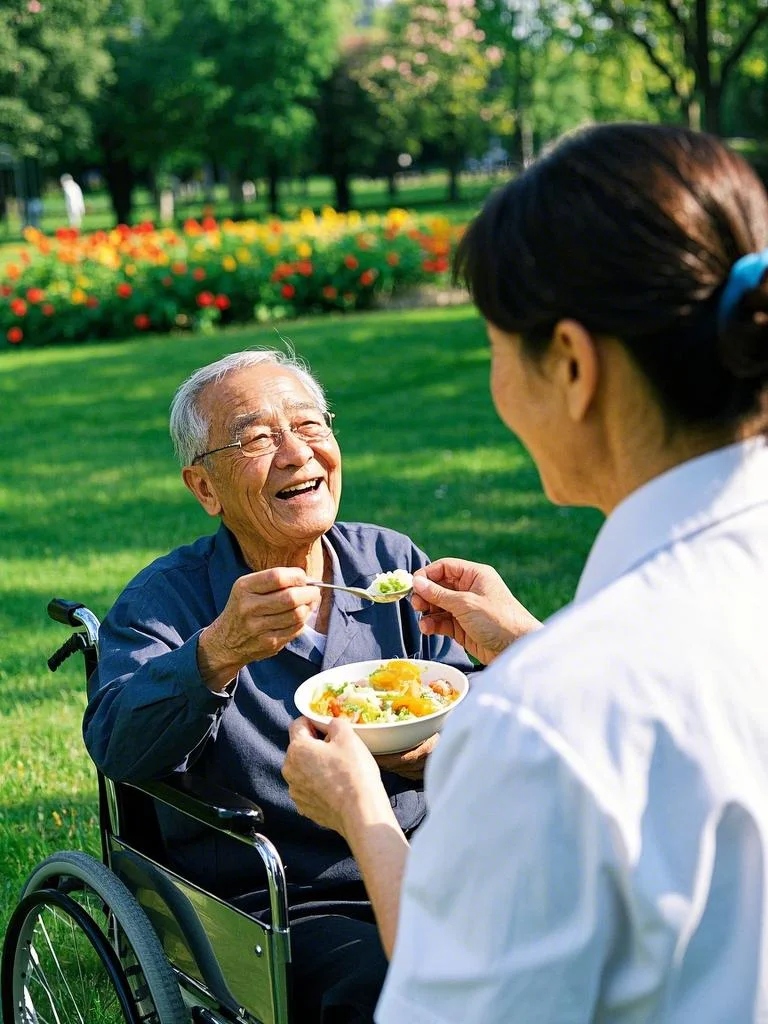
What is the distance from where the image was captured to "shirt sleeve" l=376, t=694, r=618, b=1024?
1.10 metres

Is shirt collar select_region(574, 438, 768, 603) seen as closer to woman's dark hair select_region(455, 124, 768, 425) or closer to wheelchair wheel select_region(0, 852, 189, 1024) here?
woman's dark hair select_region(455, 124, 768, 425)

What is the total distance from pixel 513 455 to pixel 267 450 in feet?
17.9

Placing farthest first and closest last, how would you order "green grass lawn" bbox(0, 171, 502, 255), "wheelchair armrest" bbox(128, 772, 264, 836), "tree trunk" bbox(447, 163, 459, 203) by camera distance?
"tree trunk" bbox(447, 163, 459, 203) < "green grass lawn" bbox(0, 171, 502, 255) < "wheelchair armrest" bbox(128, 772, 264, 836)

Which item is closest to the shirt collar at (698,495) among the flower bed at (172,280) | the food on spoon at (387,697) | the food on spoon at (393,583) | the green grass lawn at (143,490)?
the food on spoon at (387,697)

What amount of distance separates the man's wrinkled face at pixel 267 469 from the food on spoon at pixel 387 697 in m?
0.37

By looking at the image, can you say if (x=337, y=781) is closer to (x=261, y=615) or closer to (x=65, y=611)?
(x=261, y=615)

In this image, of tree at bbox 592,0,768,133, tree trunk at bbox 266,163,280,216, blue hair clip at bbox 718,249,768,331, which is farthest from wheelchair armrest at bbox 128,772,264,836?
tree trunk at bbox 266,163,280,216

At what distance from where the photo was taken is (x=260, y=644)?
2133 millimetres

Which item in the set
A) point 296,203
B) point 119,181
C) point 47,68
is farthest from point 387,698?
point 296,203

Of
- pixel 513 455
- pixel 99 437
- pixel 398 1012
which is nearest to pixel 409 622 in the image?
pixel 398 1012

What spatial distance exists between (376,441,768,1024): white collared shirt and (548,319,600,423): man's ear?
0.42 feet

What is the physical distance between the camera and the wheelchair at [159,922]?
2068 mm

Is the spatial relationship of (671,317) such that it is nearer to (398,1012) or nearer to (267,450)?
(398,1012)

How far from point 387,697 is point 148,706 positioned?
401 mm
